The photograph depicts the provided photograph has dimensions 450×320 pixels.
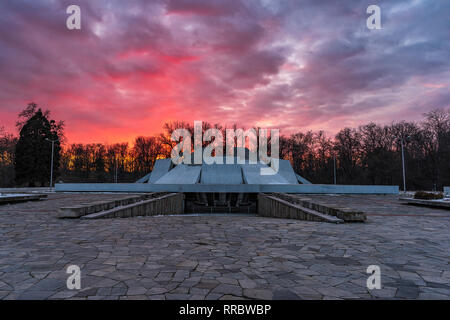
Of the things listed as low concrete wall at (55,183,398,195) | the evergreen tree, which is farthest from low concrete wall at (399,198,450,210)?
the evergreen tree

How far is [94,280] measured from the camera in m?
3.01

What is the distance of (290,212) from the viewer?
10.2 m

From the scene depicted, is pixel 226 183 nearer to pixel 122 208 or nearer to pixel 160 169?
pixel 160 169

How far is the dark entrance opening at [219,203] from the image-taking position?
20.6m

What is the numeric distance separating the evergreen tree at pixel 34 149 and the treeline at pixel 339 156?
11.0 feet

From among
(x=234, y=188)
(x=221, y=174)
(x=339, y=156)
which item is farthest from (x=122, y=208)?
(x=339, y=156)

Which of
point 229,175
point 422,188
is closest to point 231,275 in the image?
point 229,175

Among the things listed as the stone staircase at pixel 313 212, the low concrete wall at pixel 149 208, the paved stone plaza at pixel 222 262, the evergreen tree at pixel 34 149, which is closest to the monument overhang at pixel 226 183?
the low concrete wall at pixel 149 208

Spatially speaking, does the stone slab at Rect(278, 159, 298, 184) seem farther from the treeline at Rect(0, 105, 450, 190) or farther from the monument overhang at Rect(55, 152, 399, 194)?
the treeline at Rect(0, 105, 450, 190)

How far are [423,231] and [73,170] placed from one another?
185 feet

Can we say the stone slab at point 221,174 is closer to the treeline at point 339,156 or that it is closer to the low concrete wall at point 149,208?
the low concrete wall at point 149,208

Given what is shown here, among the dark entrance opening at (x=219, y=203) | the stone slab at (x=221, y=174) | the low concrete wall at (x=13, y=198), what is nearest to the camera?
the low concrete wall at (x=13, y=198)

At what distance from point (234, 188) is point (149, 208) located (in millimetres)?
8870

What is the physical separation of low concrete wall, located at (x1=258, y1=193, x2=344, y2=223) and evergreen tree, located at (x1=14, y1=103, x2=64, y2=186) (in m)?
35.0
